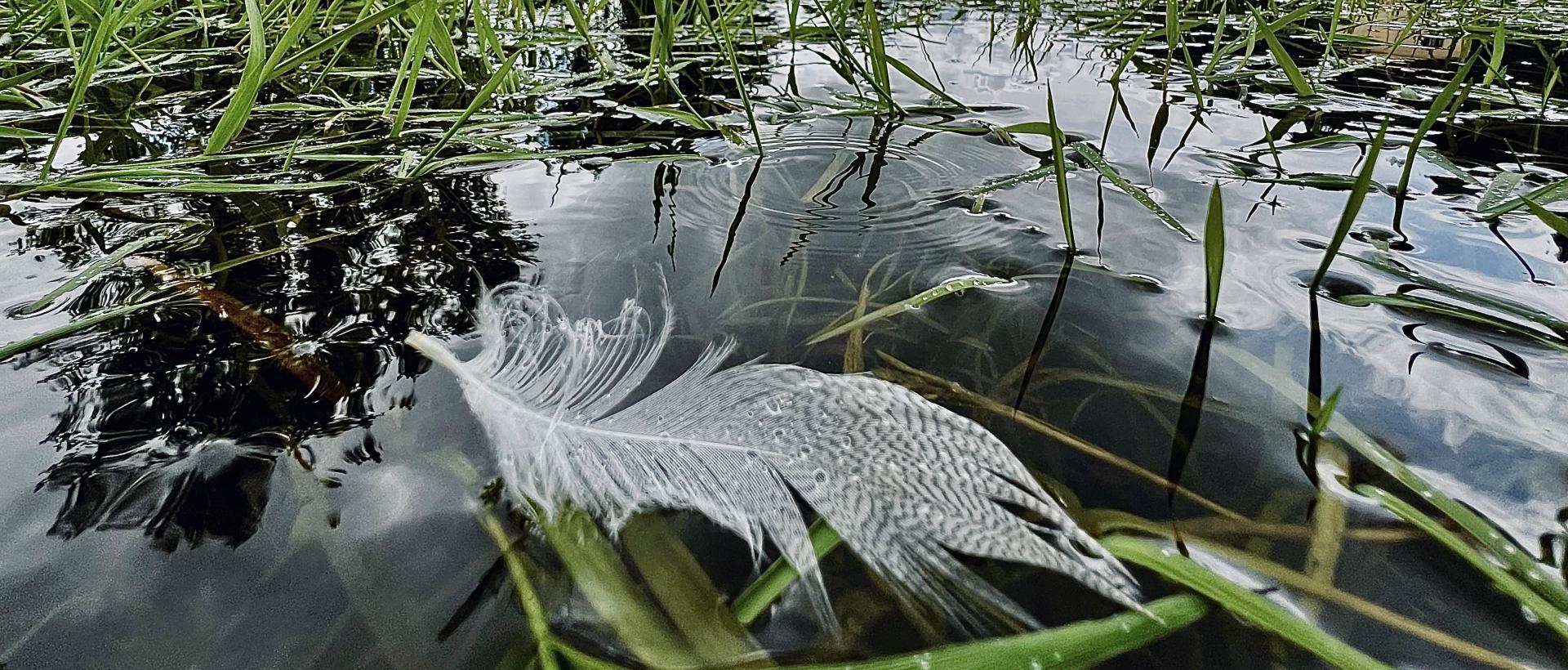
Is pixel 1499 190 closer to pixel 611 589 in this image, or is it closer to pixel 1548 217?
pixel 1548 217

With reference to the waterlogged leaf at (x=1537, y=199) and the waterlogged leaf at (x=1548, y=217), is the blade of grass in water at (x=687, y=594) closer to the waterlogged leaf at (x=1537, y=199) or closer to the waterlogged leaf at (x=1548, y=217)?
the waterlogged leaf at (x=1548, y=217)

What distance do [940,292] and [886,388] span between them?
23 centimetres

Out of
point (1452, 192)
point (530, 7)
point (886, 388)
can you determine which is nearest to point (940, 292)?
point (886, 388)

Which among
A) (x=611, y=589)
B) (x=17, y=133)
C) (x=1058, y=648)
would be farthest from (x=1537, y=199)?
(x=17, y=133)

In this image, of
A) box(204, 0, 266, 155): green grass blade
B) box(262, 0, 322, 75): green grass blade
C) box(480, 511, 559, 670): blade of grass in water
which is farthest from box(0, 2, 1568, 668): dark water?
box(262, 0, 322, 75): green grass blade

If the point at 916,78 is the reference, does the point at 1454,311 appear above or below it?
below

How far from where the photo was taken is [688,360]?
0.81 meters

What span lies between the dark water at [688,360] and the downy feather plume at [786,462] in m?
0.03

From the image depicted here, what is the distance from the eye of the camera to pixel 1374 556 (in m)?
0.57

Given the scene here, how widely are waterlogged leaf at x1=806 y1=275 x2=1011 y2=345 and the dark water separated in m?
0.02

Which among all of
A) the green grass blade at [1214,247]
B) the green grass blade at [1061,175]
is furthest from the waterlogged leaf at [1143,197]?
the green grass blade at [1214,247]

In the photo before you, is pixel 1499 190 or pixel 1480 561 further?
pixel 1499 190

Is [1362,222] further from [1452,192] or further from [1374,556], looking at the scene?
[1374,556]

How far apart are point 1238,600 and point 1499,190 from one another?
1.08m
